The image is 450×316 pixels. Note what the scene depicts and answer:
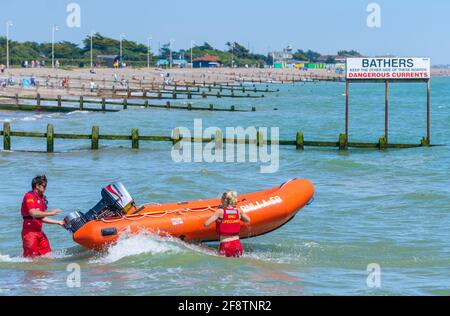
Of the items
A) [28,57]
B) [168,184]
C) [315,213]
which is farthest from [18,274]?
[28,57]

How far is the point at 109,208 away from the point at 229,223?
94.7 inches

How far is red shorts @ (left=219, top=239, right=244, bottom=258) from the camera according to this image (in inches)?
567

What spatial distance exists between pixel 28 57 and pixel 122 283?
427 feet

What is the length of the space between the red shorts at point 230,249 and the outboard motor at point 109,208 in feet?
6.26

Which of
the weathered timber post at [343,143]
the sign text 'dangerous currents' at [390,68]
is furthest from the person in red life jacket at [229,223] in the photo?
the sign text 'dangerous currents' at [390,68]

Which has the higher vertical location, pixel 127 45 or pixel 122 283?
pixel 127 45

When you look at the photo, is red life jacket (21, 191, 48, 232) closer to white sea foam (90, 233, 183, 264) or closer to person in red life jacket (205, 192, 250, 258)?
white sea foam (90, 233, 183, 264)

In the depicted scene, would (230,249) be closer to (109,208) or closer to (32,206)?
(109,208)

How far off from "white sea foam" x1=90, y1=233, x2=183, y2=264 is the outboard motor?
1.78ft

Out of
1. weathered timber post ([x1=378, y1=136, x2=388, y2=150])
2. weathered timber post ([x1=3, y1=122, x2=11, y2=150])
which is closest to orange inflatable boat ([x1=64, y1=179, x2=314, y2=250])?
weathered timber post ([x1=3, y1=122, x2=11, y2=150])

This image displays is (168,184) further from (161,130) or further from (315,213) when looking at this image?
(161,130)

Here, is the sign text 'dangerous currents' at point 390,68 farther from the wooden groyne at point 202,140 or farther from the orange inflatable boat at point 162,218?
the orange inflatable boat at point 162,218

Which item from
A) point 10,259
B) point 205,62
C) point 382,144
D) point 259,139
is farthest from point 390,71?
point 205,62
